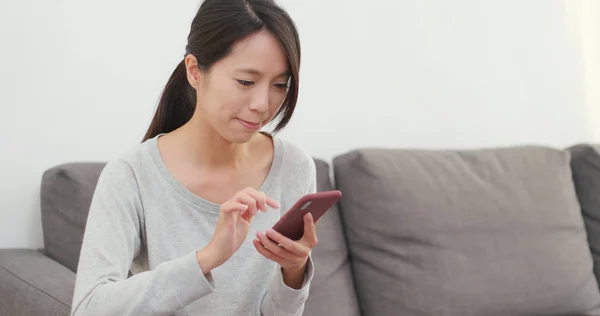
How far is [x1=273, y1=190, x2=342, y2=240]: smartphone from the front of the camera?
1192 millimetres

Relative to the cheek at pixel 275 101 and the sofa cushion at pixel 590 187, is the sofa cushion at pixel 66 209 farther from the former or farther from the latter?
the sofa cushion at pixel 590 187

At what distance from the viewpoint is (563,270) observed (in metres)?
2.19

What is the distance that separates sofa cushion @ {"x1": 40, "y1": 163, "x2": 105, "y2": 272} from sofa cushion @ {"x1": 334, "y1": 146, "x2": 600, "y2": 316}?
0.65 metres

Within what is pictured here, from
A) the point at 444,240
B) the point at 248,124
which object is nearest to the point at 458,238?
the point at 444,240

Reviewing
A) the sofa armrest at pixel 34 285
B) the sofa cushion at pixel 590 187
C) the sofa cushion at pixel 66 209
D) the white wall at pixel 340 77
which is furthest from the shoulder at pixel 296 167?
the sofa cushion at pixel 590 187

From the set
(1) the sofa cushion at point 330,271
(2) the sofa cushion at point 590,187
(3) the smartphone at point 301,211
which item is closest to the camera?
(3) the smartphone at point 301,211

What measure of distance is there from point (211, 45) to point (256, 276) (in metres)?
0.40

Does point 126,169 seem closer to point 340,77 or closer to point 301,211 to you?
point 301,211

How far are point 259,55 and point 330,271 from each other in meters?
0.85

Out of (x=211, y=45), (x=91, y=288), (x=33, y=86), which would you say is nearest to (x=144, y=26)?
(x=33, y=86)

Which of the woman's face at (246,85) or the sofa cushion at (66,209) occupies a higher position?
the woman's face at (246,85)

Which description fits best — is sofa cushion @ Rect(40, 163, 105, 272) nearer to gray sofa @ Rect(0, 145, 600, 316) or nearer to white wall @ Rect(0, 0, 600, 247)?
Result: gray sofa @ Rect(0, 145, 600, 316)

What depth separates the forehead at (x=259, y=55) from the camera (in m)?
1.33

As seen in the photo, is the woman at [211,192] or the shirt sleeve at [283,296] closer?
the woman at [211,192]
